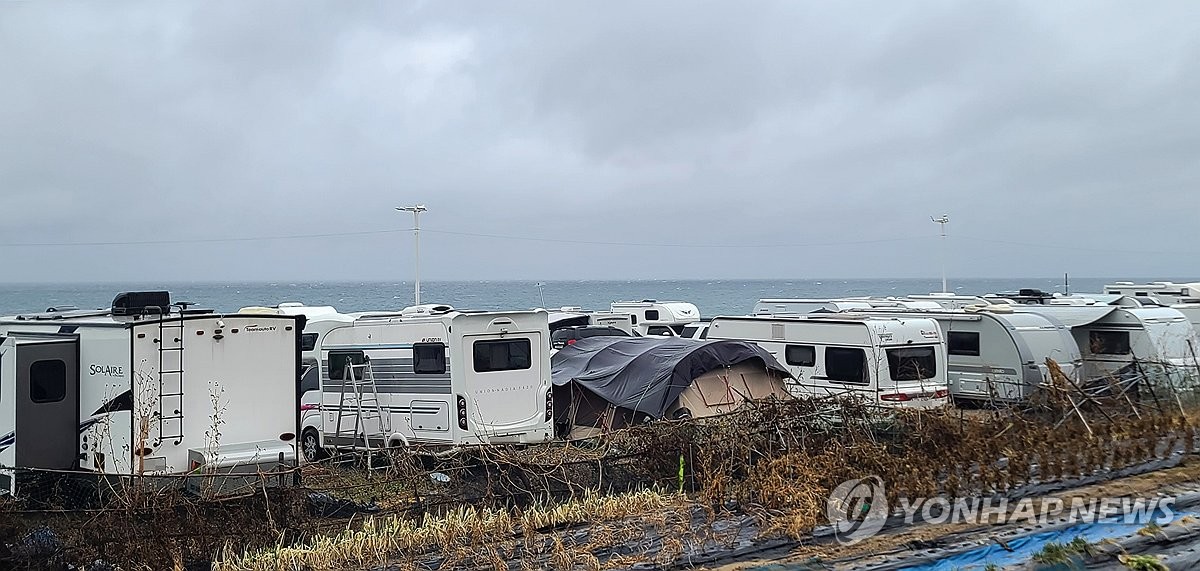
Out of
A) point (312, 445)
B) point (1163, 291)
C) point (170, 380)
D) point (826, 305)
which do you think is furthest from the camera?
point (1163, 291)

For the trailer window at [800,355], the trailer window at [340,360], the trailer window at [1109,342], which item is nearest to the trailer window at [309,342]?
the trailer window at [340,360]

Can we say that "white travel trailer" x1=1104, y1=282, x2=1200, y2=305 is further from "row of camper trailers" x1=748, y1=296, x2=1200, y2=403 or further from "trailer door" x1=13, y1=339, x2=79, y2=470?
"trailer door" x1=13, y1=339, x2=79, y2=470

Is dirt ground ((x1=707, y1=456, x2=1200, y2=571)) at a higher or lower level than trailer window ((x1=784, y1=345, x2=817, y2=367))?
lower

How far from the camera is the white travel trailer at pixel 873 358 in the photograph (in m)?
16.1

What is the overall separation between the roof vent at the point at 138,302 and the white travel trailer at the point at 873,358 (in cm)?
964

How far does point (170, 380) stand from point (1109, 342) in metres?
17.9

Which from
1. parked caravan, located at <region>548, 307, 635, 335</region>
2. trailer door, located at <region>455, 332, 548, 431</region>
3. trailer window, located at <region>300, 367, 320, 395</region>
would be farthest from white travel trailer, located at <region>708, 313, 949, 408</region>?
trailer window, located at <region>300, 367, 320, 395</region>

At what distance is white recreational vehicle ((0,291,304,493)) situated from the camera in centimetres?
1005

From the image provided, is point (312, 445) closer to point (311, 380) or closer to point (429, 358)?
point (311, 380)

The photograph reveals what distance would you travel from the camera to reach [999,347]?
18.3 meters

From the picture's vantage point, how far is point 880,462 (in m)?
8.41

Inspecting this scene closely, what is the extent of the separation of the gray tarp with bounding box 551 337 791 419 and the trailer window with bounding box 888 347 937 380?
277 centimetres

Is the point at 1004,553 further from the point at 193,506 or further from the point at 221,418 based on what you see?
the point at 221,418

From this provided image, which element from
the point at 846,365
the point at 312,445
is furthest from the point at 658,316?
the point at 312,445
